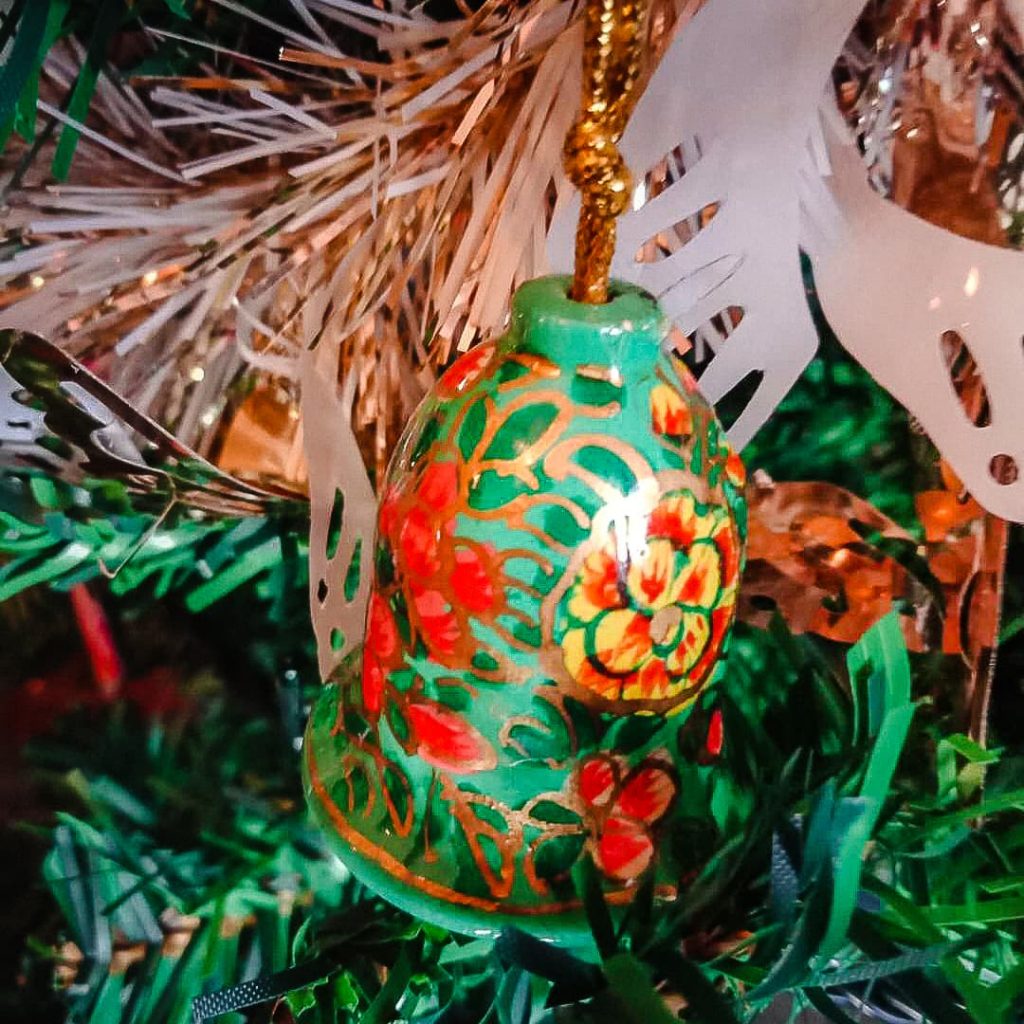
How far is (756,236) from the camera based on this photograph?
39 cm

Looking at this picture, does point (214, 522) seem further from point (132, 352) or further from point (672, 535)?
point (672, 535)

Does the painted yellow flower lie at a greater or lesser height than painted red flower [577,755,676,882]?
greater

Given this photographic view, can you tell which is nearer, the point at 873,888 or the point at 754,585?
the point at 873,888

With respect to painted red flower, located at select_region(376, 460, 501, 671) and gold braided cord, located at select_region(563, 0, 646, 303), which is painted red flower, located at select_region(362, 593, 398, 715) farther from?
gold braided cord, located at select_region(563, 0, 646, 303)

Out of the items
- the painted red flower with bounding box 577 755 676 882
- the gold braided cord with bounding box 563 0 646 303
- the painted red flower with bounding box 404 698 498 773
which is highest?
the gold braided cord with bounding box 563 0 646 303

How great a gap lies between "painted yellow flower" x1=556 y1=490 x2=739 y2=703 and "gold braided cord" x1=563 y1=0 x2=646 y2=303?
0.07 metres

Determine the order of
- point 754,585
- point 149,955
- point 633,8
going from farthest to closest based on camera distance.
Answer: point 754,585, point 149,955, point 633,8

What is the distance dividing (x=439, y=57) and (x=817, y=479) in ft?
0.78

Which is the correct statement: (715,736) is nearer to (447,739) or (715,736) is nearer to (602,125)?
(447,739)

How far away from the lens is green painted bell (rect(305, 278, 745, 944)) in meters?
0.27

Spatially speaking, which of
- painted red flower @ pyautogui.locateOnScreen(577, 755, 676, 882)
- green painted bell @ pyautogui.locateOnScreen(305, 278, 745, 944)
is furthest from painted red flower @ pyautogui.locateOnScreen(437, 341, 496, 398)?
painted red flower @ pyautogui.locateOnScreen(577, 755, 676, 882)

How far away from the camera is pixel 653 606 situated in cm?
28

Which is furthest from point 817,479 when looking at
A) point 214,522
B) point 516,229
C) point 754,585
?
point 214,522

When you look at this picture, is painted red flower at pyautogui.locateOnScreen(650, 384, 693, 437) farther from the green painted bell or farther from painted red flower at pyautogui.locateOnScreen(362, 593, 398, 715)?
painted red flower at pyautogui.locateOnScreen(362, 593, 398, 715)
